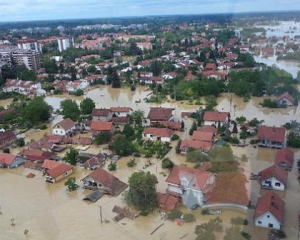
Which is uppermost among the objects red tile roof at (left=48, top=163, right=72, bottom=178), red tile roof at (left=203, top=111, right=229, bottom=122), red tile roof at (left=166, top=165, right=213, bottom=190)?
red tile roof at (left=166, top=165, right=213, bottom=190)

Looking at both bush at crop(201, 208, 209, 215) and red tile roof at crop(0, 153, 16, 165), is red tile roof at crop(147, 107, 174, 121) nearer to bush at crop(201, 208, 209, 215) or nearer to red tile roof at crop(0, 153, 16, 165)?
red tile roof at crop(0, 153, 16, 165)

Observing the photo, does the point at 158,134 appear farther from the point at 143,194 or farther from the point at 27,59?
the point at 27,59

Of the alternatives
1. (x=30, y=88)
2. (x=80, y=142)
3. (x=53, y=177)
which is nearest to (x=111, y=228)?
(x=53, y=177)

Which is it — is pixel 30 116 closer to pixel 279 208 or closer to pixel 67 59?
pixel 279 208

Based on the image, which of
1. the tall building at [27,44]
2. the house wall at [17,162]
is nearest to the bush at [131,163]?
the house wall at [17,162]

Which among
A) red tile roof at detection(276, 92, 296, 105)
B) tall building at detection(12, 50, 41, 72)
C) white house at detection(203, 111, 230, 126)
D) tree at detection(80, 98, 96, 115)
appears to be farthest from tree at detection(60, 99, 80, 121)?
tall building at detection(12, 50, 41, 72)

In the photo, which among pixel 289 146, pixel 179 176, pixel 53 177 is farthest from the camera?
pixel 289 146

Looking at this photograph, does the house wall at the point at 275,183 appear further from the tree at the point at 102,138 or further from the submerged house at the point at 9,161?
the submerged house at the point at 9,161
